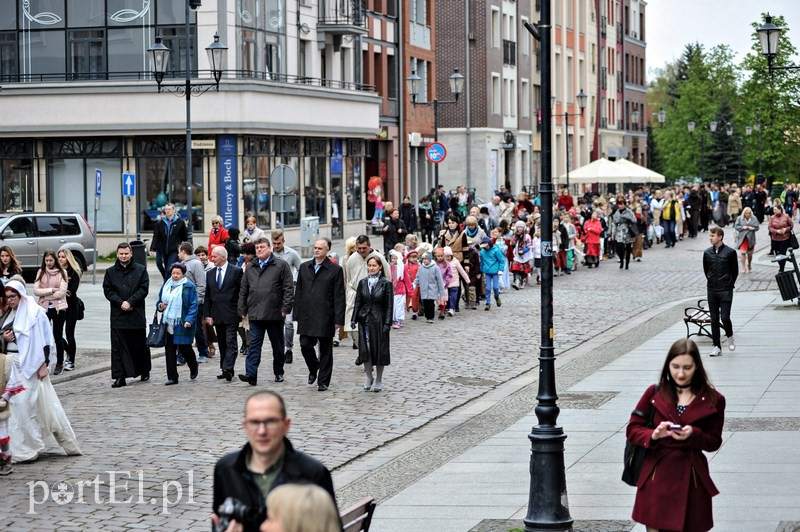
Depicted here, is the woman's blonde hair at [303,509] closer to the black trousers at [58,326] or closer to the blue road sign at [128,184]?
the black trousers at [58,326]

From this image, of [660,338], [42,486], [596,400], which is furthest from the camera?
[660,338]

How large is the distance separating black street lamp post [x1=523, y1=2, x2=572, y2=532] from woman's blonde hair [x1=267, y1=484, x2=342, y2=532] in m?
5.08

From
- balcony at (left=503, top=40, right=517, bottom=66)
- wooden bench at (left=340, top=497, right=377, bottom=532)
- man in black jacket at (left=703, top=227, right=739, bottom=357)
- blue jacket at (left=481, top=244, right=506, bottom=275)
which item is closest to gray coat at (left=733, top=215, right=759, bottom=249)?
blue jacket at (left=481, top=244, right=506, bottom=275)

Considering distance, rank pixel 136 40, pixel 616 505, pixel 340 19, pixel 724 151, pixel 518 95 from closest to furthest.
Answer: pixel 616 505, pixel 136 40, pixel 340 19, pixel 518 95, pixel 724 151

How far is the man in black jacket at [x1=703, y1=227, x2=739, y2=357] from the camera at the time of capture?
19453 mm

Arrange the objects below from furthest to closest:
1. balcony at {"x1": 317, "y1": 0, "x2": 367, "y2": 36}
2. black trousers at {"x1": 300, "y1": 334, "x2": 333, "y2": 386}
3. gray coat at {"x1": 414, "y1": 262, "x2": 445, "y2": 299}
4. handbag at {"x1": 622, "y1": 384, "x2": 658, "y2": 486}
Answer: balcony at {"x1": 317, "y1": 0, "x2": 367, "y2": 36} → gray coat at {"x1": 414, "y1": 262, "x2": 445, "y2": 299} → black trousers at {"x1": 300, "y1": 334, "x2": 333, "y2": 386} → handbag at {"x1": 622, "y1": 384, "x2": 658, "y2": 486}

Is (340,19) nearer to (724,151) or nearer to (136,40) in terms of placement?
(136,40)

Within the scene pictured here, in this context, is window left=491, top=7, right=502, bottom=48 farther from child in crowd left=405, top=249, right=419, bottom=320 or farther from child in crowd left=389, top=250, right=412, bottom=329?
child in crowd left=389, top=250, right=412, bottom=329

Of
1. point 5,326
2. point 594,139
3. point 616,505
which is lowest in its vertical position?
point 616,505

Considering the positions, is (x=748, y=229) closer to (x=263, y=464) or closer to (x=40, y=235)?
(x=40, y=235)

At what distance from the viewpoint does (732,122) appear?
99062mm

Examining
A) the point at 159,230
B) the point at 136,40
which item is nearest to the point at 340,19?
the point at 136,40

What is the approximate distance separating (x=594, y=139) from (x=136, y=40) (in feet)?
172

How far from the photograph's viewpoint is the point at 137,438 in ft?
45.1
